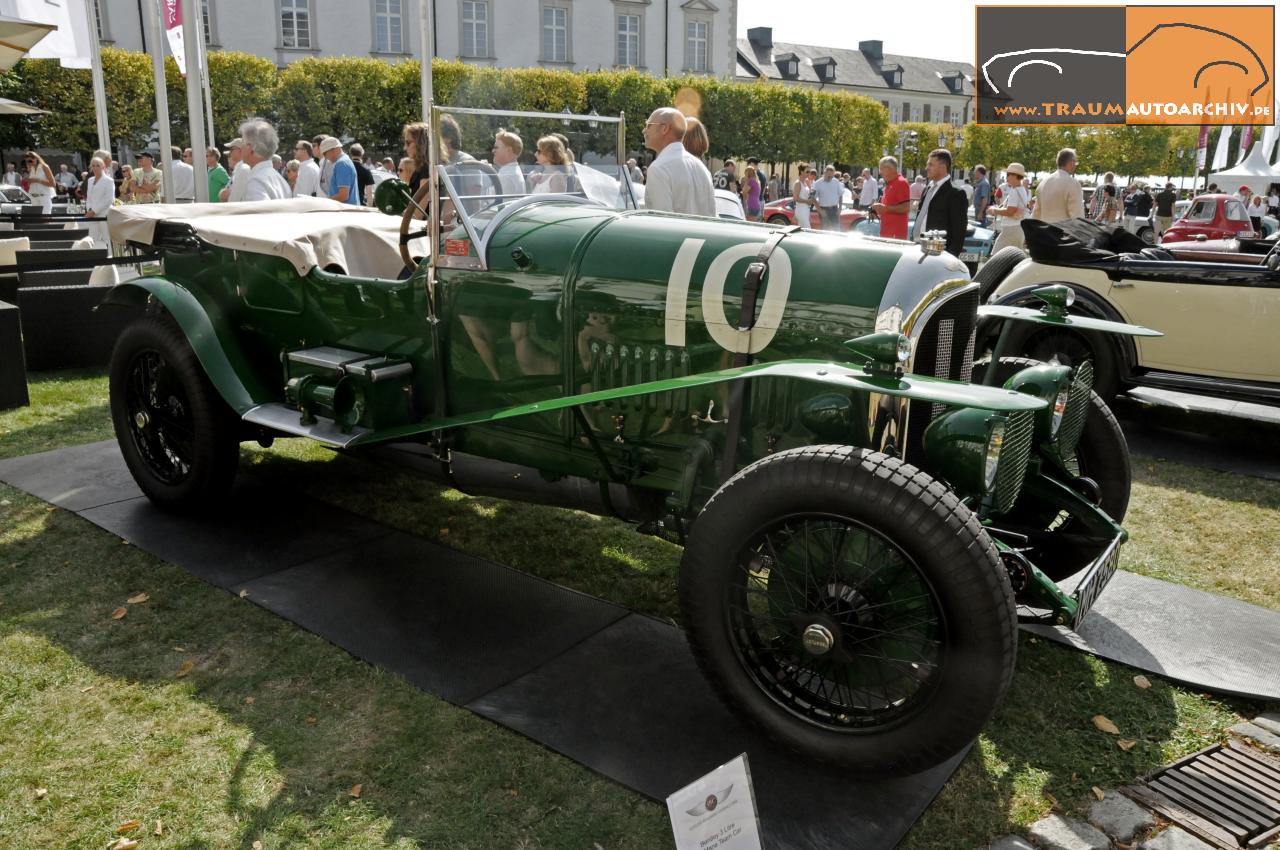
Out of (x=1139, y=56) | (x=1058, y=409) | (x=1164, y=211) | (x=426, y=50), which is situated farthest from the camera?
(x=1164, y=211)

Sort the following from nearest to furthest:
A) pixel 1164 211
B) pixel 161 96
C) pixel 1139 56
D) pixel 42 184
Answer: pixel 161 96, pixel 42 184, pixel 1139 56, pixel 1164 211

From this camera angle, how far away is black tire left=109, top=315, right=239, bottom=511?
4.56 meters

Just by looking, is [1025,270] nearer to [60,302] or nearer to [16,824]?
[16,824]

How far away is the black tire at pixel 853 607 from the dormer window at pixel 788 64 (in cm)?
6250

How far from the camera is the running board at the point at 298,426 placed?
4.06 metres

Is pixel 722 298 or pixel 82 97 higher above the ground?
pixel 82 97

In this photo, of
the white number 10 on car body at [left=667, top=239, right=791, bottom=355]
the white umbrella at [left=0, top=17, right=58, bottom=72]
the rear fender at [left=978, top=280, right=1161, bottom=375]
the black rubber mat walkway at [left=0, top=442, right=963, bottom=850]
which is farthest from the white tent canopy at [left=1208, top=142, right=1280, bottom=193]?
the black rubber mat walkway at [left=0, top=442, right=963, bottom=850]

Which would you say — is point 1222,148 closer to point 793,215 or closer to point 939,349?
point 793,215

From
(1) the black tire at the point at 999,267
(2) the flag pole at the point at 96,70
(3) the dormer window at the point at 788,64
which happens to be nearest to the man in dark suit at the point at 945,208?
(1) the black tire at the point at 999,267

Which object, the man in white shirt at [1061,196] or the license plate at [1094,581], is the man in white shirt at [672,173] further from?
the man in white shirt at [1061,196]

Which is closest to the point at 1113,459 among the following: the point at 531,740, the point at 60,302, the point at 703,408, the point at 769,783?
the point at 703,408

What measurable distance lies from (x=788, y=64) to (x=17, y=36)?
57.6 m

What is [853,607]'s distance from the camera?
277 centimetres

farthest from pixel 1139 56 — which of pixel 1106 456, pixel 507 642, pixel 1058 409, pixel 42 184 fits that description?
pixel 42 184
